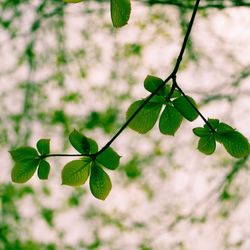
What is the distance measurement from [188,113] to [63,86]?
15.0 feet

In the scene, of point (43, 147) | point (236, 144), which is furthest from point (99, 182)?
point (236, 144)

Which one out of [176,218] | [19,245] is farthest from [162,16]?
[19,245]

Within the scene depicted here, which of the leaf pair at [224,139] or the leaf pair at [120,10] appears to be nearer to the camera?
the leaf pair at [120,10]

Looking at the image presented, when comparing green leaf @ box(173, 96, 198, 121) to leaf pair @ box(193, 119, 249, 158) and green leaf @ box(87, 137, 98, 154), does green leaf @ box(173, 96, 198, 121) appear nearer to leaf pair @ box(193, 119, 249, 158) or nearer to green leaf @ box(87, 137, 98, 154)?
leaf pair @ box(193, 119, 249, 158)

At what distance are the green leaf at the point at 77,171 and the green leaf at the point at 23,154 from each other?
0.09 meters

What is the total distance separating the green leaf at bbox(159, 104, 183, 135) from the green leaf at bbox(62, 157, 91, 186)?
235 millimetres

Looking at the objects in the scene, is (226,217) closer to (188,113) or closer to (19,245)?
(19,245)

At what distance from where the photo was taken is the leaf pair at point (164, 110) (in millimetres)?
896

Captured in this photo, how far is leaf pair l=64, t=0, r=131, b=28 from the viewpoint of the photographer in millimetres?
684

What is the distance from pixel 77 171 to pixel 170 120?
0.29m

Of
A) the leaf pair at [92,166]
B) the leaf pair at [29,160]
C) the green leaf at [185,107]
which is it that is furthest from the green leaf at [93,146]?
the green leaf at [185,107]

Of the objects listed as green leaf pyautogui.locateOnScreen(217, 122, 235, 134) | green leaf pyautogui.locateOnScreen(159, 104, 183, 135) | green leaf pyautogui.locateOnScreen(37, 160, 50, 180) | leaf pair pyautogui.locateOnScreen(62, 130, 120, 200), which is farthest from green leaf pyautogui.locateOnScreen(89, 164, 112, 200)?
green leaf pyautogui.locateOnScreen(217, 122, 235, 134)

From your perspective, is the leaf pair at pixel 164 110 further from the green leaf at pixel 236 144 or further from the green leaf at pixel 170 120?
the green leaf at pixel 236 144

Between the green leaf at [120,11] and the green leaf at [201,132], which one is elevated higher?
the green leaf at [120,11]
